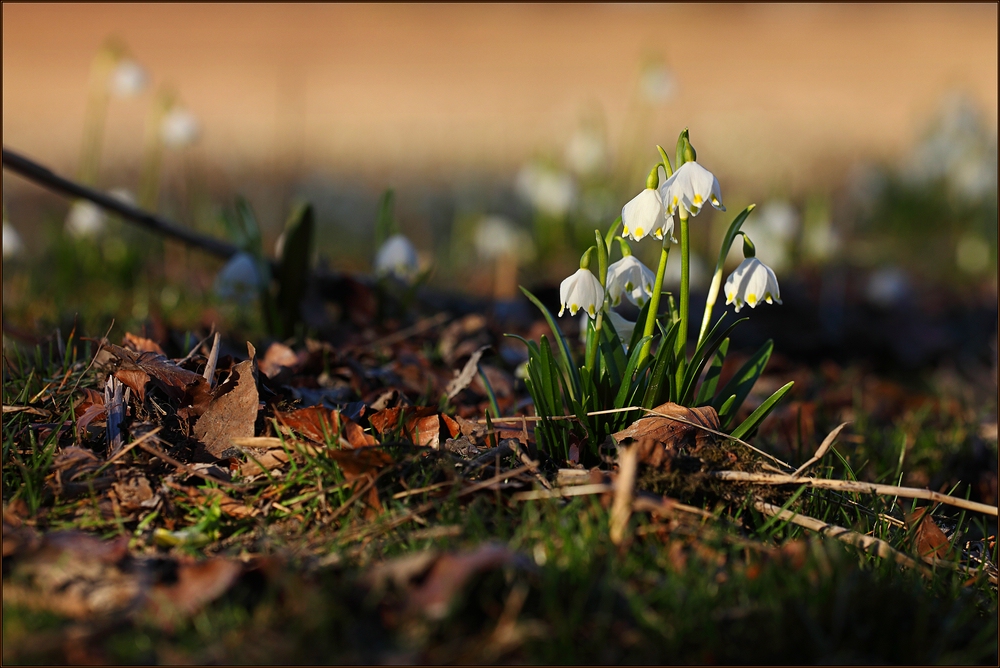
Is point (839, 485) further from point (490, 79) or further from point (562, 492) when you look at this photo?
point (490, 79)

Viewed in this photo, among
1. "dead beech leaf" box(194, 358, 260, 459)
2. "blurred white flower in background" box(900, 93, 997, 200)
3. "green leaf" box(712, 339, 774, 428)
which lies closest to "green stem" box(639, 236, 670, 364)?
"green leaf" box(712, 339, 774, 428)

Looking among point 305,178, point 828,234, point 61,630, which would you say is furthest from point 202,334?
point 305,178

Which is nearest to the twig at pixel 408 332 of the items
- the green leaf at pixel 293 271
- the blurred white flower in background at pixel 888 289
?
the green leaf at pixel 293 271

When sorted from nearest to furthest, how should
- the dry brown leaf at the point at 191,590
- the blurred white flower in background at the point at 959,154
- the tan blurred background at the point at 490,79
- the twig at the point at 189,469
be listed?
the dry brown leaf at the point at 191,590 < the twig at the point at 189,469 < the blurred white flower in background at the point at 959,154 < the tan blurred background at the point at 490,79

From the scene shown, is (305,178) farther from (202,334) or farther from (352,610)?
(352,610)

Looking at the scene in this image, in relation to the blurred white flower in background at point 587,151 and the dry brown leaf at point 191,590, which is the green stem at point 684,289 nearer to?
the dry brown leaf at point 191,590

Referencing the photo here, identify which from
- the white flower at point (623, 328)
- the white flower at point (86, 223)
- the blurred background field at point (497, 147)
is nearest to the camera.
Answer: the white flower at point (623, 328)
